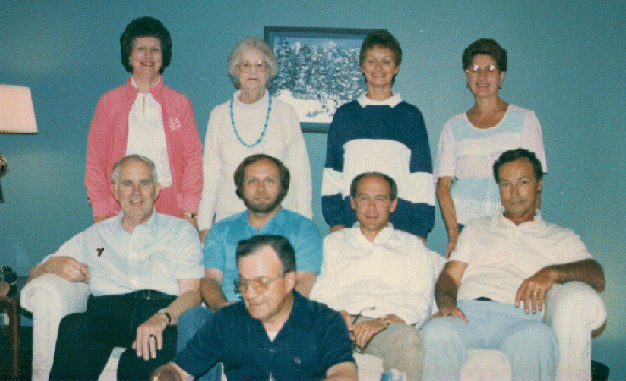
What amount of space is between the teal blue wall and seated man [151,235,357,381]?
2.07m

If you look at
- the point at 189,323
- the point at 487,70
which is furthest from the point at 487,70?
the point at 189,323

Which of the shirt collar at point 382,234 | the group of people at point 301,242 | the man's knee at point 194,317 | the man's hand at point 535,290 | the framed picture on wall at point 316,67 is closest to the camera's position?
the group of people at point 301,242

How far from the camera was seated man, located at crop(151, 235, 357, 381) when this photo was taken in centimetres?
197

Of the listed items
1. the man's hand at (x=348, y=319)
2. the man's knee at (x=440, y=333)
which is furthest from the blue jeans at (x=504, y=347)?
the man's hand at (x=348, y=319)

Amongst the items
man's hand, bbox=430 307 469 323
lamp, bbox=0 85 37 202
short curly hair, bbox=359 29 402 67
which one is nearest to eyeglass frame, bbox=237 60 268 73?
short curly hair, bbox=359 29 402 67

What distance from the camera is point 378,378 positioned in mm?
2561

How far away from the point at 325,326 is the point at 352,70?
7.75 feet

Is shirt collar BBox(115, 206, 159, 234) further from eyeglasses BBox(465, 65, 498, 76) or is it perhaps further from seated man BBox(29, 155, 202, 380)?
eyeglasses BBox(465, 65, 498, 76)

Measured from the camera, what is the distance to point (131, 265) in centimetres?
284

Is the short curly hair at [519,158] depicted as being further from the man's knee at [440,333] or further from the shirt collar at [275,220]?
the shirt collar at [275,220]

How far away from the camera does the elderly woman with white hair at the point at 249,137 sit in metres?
3.37

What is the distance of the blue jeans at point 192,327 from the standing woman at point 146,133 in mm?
979

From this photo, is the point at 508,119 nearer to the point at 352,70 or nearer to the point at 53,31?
the point at 352,70

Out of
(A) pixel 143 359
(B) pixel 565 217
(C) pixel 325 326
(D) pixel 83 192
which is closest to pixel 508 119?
(B) pixel 565 217
